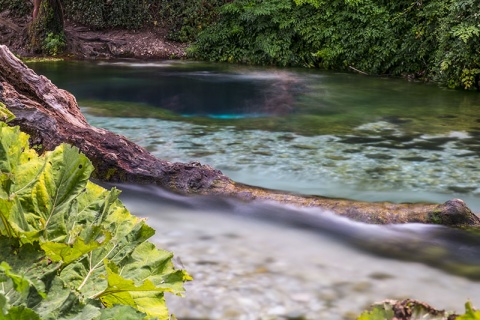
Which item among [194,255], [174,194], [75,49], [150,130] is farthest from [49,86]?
[75,49]

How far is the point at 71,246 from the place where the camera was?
3.46 feet

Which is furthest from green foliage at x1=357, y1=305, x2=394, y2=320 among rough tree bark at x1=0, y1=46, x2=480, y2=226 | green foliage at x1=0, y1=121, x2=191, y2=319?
rough tree bark at x1=0, y1=46, x2=480, y2=226

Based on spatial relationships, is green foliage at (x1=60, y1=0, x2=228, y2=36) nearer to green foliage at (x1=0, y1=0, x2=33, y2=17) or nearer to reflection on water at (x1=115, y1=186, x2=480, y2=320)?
green foliage at (x1=0, y1=0, x2=33, y2=17)

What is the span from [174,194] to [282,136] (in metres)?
3.71

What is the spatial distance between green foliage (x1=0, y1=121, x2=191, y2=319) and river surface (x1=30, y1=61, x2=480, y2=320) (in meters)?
2.39

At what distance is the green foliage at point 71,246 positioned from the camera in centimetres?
98

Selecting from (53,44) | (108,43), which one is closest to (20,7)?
(53,44)

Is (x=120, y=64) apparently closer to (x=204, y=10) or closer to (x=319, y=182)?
(x=204, y=10)

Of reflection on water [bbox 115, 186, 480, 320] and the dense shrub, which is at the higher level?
the dense shrub

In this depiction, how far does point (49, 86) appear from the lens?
5.75 meters

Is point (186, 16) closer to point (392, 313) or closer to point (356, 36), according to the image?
point (356, 36)

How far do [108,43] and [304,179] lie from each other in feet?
52.1

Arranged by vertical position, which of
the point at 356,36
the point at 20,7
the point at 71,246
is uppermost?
the point at 71,246

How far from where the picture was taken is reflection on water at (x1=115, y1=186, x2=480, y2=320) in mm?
3729
